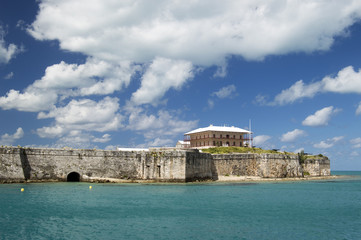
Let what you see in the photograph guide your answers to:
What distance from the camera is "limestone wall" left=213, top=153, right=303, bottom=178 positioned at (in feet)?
145

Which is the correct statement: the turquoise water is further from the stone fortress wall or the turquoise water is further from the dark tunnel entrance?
the dark tunnel entrance

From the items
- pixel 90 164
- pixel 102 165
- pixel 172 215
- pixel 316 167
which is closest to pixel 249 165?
pixel 316 167

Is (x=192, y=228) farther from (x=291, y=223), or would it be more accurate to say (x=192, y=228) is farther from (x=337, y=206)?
(x=337, y=206)

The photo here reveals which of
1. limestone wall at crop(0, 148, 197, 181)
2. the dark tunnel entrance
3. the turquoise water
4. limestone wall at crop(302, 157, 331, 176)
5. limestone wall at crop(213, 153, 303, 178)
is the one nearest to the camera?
the turquoise water

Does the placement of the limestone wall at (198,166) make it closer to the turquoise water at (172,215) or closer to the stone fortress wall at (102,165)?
the stone fortress wall at (102,165)

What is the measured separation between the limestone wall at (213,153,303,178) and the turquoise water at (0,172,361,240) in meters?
15.8

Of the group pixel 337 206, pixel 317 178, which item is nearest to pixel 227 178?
pixel 317 178

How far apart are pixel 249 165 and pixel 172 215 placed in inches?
1080

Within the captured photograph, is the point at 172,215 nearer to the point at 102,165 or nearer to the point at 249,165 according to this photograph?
the point at 102,165

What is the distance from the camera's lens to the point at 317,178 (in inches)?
1999

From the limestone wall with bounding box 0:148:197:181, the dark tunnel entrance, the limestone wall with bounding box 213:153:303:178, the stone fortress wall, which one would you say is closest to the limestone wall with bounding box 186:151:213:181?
the stone fortress wall

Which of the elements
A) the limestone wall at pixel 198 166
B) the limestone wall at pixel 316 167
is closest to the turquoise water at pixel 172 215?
the limestone wall at pixel 198 166

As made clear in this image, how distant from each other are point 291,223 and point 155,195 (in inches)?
482

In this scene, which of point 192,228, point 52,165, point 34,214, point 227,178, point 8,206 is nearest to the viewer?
point 192,228
